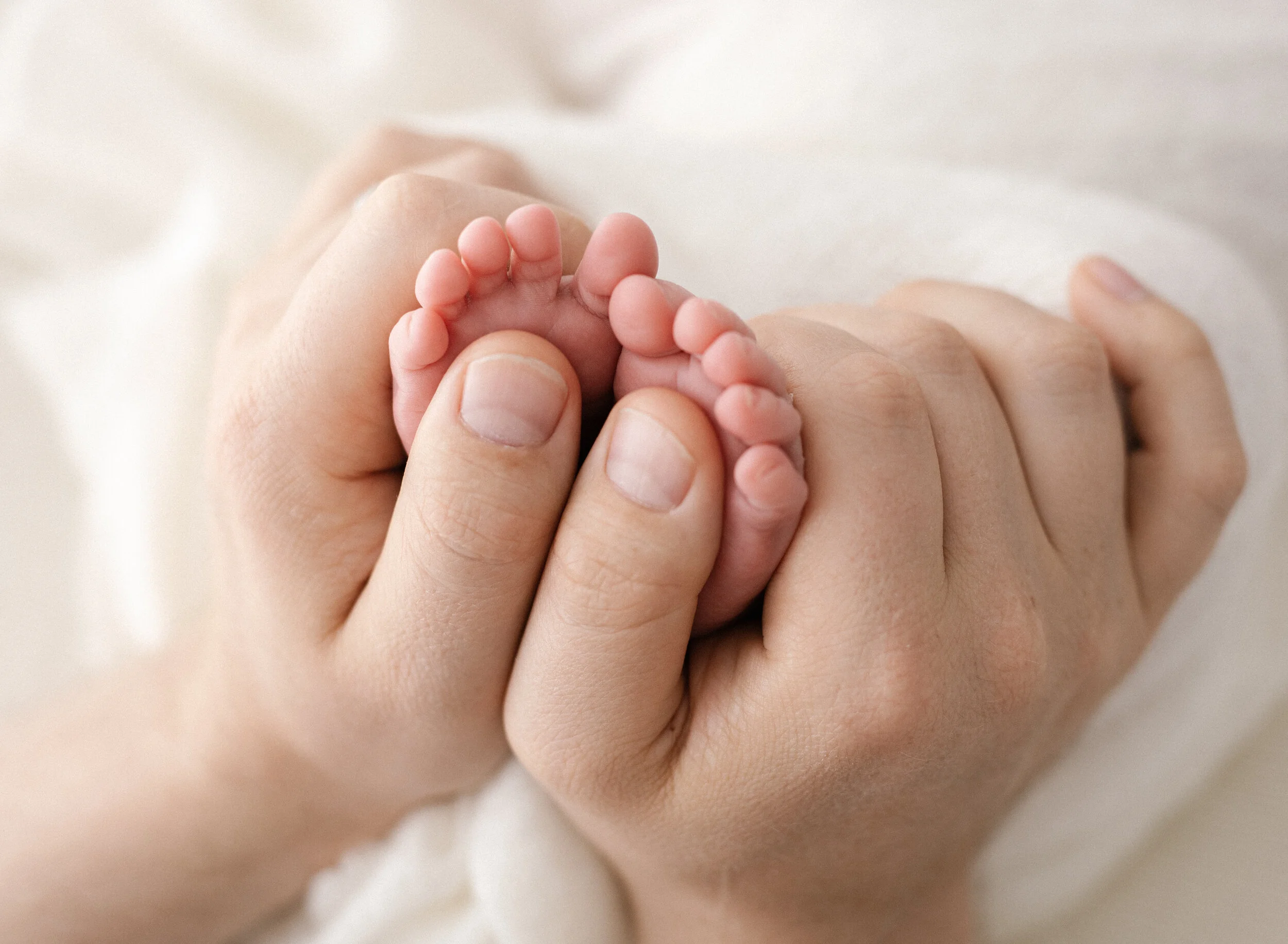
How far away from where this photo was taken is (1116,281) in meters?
0.76

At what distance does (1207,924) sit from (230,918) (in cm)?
74

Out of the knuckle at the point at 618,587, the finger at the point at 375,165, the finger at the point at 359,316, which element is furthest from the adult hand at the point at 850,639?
the finger at the point at 375,165

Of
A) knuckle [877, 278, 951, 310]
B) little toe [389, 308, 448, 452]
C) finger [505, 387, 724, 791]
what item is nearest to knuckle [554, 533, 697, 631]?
finger [505, 387, 724, 791]

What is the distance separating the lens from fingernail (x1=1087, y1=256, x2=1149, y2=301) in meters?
0.76

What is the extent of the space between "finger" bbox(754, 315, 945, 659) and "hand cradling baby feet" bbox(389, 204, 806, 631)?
0.05ft

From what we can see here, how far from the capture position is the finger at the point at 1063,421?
653 millimetres

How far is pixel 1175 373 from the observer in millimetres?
743

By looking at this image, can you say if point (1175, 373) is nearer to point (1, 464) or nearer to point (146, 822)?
point (146, 822)

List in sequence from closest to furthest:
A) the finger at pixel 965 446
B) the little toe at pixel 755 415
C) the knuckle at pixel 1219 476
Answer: the little toe at pixel 755 415, the finger at pixel 965 446, the knuckle at pixel 1219 476

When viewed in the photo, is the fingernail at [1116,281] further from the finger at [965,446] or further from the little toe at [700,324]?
the little toe at [700,324]

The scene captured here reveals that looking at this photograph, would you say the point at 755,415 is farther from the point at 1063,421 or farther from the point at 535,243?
the point at 1063,421

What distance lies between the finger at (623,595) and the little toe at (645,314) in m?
0.02

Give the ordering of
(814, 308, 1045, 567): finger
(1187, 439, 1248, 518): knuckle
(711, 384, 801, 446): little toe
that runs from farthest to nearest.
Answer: (1187, 439, 1248, 518): knuckle → (814, 308, 1045, 567): finger → (711, 384, 801, 446): little toe

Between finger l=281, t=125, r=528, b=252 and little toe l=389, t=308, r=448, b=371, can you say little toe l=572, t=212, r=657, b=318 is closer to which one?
little toe l=389, t=308, r=448, b=371
